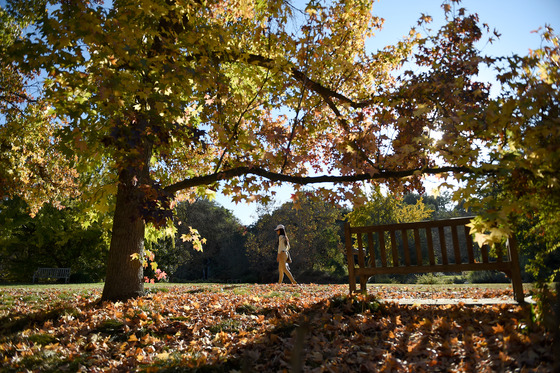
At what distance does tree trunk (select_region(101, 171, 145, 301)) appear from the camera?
7281 mm

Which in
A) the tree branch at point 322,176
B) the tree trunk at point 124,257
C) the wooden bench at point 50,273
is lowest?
the wooden bench at point 50,273

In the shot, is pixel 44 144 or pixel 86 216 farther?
pixel 44 144

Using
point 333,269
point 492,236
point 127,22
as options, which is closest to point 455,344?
point 492,236

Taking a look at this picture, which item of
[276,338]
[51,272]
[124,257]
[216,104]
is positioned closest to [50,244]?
[51,272]

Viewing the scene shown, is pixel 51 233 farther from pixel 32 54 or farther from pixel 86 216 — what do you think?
pixel 32 54

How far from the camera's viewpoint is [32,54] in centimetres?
517

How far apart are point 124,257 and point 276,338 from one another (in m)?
4.00

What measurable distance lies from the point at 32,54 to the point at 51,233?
22245 millimetres

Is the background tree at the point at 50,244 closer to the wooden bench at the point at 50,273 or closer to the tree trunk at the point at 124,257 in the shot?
the wooden bench at the point at 50,273

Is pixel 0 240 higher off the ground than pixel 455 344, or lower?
higher

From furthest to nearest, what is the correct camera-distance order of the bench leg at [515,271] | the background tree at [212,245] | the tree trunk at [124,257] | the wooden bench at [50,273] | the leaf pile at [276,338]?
1. the background tree at [212,245]
2. the wooden bench at [50,273]
3. the tree trunk at [124,257]
4. the bench leg at [515,271]
5. the leaf pile at [276,338]

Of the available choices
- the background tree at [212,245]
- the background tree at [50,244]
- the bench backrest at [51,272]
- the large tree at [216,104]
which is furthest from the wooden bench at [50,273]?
the large tree at [216,104]

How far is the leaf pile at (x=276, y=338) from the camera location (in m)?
3.72

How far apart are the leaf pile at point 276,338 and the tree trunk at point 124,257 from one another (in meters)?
0.88
